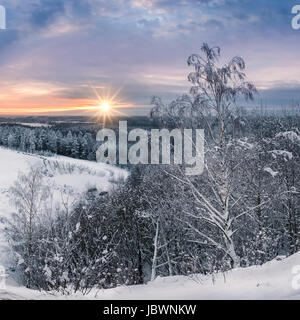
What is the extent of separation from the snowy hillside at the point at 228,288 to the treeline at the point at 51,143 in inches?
4161

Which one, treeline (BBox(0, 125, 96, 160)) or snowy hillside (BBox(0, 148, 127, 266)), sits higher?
treeline (BBox(0, 125, 96, 160))

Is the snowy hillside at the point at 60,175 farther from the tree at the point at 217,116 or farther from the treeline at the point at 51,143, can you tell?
the tree at the point at 217,116

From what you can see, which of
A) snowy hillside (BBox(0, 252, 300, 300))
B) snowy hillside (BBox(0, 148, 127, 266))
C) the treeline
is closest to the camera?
snowy hillside (BBox(0, 252, 300, 300))

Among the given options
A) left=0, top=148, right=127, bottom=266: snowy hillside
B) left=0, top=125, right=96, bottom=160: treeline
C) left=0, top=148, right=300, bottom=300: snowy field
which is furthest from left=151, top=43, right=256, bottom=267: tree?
left=0, top=125, right=96, bottom=160: treeline

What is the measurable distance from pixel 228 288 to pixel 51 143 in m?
113

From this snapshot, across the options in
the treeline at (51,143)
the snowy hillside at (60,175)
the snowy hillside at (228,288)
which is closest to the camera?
the snowy hillside at (228,288)

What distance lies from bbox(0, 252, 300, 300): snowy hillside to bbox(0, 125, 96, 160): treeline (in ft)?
347

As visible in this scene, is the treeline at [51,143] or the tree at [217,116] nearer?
the tree at [217,116]

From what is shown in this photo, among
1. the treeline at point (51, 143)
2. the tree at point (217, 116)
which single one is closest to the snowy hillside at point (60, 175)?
the treeline at point (51, 143)

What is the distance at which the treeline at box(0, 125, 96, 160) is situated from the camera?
365 feet

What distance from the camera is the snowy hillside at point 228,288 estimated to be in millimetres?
5254

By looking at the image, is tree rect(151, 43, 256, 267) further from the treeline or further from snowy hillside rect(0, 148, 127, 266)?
the treeline
